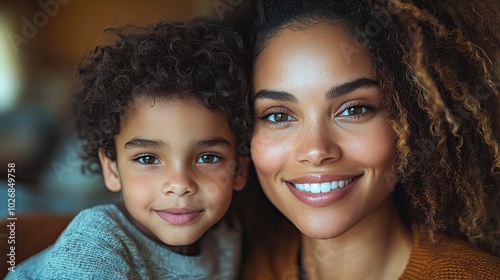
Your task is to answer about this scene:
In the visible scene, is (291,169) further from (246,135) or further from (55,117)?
(55,117)

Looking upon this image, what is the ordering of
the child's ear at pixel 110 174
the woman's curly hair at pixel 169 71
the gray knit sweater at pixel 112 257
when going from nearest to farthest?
the gray knit sweater at pixel 112 257 < the woman's curly hair at pixel 169 71 < the child's ear at pixel 110 174

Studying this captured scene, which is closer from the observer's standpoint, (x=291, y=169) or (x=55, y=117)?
(x=291, y=169)

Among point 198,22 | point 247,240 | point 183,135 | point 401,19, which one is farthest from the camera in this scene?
point 247,240

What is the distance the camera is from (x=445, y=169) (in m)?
1.14

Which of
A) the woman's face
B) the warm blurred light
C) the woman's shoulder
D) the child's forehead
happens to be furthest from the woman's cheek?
the warm blurred light

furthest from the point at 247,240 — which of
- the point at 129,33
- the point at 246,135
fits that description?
the point at 129,33

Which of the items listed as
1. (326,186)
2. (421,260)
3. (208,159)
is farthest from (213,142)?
(421,260)

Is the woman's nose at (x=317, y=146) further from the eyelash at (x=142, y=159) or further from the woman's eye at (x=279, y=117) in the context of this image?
the eyelash at (x=142, y=159)

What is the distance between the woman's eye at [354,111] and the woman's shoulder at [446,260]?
0.32m

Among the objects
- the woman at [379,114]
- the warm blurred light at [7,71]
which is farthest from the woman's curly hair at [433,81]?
the warm blurred light at [7,71]

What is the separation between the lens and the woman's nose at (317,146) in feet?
3.44

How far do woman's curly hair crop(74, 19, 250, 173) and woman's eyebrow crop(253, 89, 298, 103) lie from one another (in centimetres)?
4

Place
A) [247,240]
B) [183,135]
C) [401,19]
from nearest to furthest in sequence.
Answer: [401,19] → [183,135] → [247,240]

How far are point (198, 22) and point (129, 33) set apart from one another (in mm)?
147
